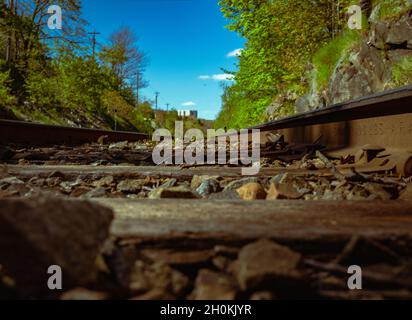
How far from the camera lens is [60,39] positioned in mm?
15062

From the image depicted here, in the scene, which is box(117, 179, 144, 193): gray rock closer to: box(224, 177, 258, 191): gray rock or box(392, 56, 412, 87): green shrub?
box(224, 177, 258, 191): gray rock

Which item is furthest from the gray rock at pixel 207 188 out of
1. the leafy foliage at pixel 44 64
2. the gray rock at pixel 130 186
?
the leafy foliage at pixel 44 64

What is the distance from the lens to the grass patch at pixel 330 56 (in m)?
8.25

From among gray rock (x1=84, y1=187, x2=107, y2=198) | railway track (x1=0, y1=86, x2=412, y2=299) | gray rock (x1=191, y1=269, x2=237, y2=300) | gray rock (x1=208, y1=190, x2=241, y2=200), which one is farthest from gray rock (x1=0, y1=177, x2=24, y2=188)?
gray rock (x1=191, y1=269, x2=237, y2=300)

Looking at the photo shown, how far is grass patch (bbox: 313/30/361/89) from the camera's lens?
8.25 metres

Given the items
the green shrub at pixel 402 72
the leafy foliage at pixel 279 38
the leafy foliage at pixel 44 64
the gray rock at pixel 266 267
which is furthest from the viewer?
the leafy foliage at pixel 44 64

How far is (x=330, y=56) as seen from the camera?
30.9 ft

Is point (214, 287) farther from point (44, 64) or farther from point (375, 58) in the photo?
point (44, 64)

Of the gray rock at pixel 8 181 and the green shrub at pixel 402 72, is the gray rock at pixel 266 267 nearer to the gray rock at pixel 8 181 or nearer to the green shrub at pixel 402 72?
the gray rock at pixel 8 181

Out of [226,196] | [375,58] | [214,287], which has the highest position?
[375,58]

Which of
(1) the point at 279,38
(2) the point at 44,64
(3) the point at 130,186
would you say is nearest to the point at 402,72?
(3) the point at 130,186

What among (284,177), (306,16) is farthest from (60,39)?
(284,177)
